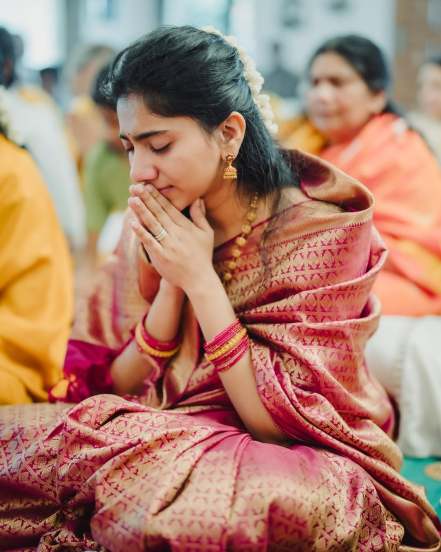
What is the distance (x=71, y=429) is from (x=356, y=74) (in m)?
2.03

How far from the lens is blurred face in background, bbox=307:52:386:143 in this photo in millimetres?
2924

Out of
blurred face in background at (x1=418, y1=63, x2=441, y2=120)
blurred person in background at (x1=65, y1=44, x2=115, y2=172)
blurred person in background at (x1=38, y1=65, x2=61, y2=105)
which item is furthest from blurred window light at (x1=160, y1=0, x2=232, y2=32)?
blurred face in background at (x1=418, y1=63, x2=441, y2=120)

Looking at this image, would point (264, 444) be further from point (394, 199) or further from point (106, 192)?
point (106, 192)

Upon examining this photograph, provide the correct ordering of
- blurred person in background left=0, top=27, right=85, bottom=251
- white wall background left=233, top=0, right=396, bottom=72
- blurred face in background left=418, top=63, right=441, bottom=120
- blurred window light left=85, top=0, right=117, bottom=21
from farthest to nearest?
blurred window light left=85, top=0, right=117, bottom=21 → white wall background left=233, top=0, right=396, bottom=72 → blurred face in background left=418, top=63, right=441, bottom=120 → blurred person in background left=0, top=27, right=85, bottom=251

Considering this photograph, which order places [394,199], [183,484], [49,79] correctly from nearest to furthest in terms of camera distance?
[183,484] → [394,199] → [49,79]

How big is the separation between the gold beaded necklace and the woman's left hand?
9 centimetres

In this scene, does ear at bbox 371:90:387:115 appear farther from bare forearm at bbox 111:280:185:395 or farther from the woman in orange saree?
bare forearm at bbox 111:280:185:395

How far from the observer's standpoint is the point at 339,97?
2936 millimetres

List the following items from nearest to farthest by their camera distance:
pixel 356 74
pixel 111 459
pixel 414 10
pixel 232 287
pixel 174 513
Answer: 1. pixel 174 513
2. pixel 111 459
3. pixel 232 287
4. pixel 356 74
5. pixel 414 10

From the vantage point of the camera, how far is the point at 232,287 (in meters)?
1.68

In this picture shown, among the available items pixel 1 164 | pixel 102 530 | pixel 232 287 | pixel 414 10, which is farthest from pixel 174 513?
pixel 414 10

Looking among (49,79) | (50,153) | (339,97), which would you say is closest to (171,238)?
(339,97)

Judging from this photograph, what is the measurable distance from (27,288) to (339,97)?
5.12 ft

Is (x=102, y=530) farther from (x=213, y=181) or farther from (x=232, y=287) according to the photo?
(x=213, y=181)
